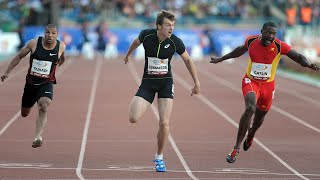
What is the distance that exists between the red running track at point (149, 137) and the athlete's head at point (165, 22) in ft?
5.46

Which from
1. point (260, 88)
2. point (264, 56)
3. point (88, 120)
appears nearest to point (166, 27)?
point (264, 56)

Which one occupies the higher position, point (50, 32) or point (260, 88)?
point (50, 32)

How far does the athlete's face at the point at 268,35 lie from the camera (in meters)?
12.4

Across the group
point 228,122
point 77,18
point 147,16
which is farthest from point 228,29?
point 228,122

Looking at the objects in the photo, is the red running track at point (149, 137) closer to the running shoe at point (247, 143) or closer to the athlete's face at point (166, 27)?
the running shoe at point (247, 143)

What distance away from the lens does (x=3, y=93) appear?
25672 millimetres

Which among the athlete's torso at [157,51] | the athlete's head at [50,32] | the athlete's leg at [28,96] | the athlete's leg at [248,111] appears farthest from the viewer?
the athlete's leg at [28,96]

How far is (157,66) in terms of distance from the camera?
467 inches

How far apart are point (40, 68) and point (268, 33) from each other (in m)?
3.09

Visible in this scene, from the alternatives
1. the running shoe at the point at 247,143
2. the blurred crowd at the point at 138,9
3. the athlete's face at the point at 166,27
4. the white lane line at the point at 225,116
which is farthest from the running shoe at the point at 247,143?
the blurred crowd at the point at 138,9

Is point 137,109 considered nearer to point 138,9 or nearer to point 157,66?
point 157,66

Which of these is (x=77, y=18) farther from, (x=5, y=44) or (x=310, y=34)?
(x=310, y=34)

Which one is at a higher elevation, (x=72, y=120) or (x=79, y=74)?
(x=72, y=120)

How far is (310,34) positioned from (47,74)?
31457 mm
